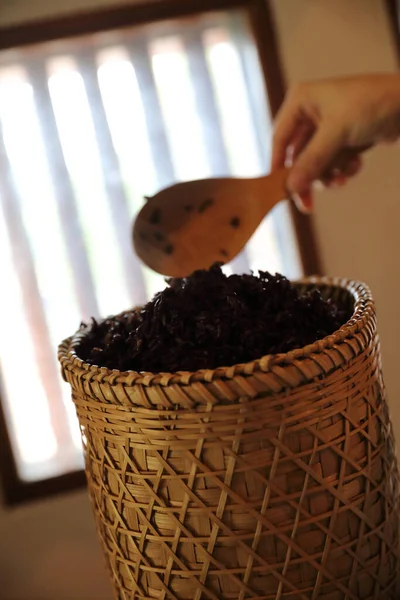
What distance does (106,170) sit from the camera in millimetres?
1049

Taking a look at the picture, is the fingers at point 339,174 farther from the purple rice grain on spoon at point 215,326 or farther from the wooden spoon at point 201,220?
the purple rice grain on spoon at point 215,326

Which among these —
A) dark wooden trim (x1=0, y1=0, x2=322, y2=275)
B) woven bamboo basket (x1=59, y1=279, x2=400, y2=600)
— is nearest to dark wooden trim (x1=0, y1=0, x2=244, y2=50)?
dark wooden trim (x1=0, y1=0, x2=322, y2=275)

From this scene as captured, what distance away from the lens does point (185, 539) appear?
0.50m

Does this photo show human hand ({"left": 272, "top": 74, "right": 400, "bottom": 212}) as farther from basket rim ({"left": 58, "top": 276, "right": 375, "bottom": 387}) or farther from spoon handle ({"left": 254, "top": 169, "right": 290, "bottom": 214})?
basket rim ({"left": 58, "top": 276, "right": 375, "bottom": 387})

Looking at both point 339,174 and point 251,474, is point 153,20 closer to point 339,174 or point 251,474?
point 339,174

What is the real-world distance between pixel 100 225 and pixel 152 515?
2.14ft

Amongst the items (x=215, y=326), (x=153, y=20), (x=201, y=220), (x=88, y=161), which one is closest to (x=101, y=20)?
(x=153, y=20)

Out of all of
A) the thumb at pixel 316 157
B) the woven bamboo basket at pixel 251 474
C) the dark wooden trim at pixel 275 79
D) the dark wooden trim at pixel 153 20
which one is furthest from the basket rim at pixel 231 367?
the dark wooden trim at pixel 153 20

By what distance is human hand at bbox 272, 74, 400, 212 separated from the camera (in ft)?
2.10

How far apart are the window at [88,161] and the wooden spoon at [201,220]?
33 cm

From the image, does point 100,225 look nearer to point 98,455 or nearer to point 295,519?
point 98,455

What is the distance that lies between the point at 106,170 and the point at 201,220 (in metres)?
0.38

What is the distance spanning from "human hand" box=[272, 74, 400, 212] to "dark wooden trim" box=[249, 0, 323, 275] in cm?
29

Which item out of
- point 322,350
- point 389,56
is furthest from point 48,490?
point 389,56
